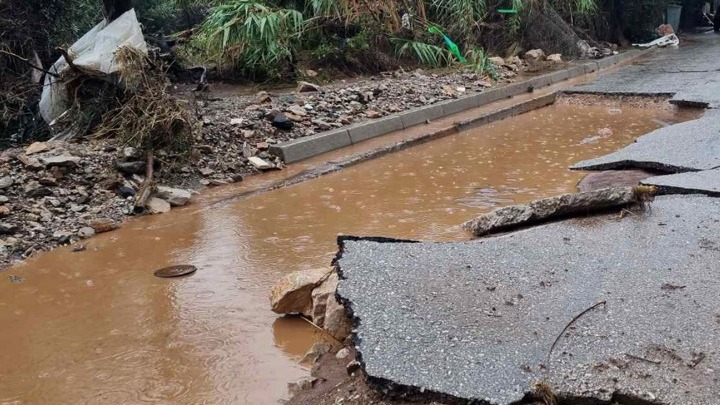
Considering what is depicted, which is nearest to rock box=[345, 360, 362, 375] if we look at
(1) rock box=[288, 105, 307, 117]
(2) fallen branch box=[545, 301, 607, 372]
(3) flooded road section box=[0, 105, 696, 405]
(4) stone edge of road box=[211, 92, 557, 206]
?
(3) flooded road section box=[0, 105, 696, 405]

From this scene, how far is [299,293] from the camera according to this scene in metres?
3.24

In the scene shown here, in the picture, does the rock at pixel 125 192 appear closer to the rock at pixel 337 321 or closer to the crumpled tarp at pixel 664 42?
the rock at pixel 337 321

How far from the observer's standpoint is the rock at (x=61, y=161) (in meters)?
5.39

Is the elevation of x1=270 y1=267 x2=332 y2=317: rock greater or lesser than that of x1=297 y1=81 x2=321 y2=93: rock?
lesser

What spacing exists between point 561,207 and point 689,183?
4.17 ft

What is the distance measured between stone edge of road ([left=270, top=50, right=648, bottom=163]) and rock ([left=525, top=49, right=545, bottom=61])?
3.28 feet

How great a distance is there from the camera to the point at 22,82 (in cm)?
689

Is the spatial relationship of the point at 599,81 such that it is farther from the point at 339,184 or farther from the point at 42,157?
the point at 42,157

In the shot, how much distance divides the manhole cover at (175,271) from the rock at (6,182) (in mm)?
1872

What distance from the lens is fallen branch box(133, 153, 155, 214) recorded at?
5.16 metres

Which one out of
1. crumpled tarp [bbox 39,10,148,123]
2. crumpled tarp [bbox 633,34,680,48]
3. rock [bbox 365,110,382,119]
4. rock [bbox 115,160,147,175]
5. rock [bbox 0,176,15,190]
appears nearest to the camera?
rock [bbox 0,176,15,190]

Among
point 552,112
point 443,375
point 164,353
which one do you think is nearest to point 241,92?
point 552,112

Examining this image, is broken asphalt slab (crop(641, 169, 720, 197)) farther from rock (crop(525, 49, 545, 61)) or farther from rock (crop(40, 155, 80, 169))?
rock (crop(525, 49, 545, 61))

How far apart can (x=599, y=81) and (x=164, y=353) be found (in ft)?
31.1
